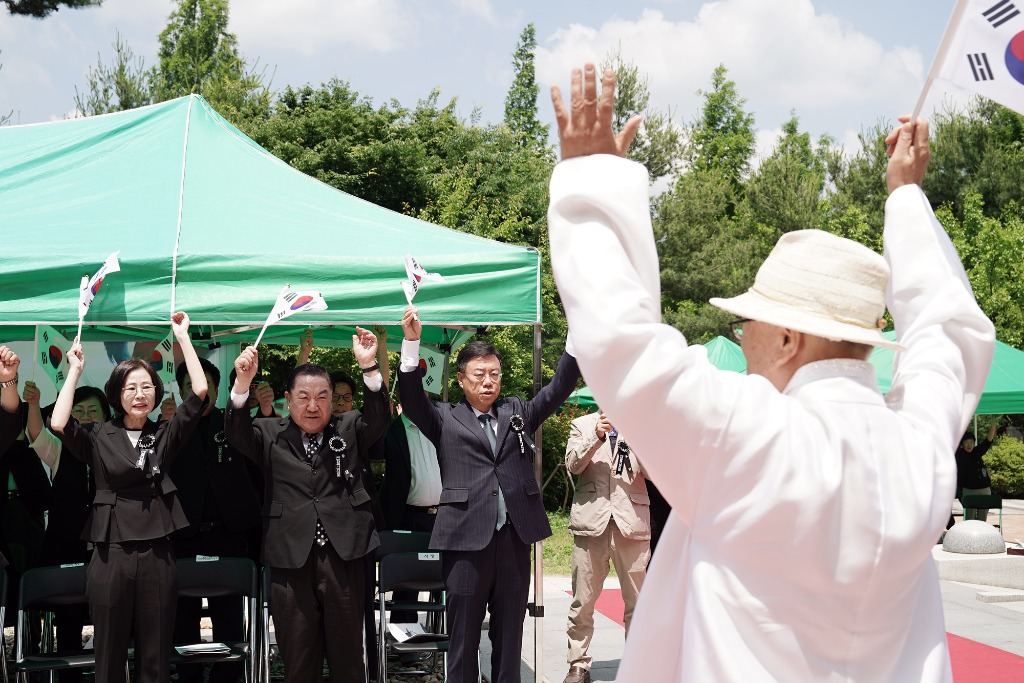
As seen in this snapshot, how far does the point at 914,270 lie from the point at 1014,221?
1047 inches

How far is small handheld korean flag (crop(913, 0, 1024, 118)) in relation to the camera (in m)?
2.61

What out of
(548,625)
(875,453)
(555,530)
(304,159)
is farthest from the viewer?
(304,159)

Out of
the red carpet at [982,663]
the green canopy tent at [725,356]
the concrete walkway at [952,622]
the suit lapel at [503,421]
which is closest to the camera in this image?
the suit lapel at [503,421]

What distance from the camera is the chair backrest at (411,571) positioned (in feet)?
19.9

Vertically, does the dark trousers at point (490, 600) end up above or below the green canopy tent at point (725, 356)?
below

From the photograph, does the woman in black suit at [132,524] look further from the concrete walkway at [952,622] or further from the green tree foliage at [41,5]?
the green tree foliage at [41,5]

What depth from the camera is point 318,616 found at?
17.2 ft

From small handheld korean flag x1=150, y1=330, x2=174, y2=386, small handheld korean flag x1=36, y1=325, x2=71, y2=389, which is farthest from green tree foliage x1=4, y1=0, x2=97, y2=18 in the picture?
small handheld korean flag x1=36, y1=325, x2=71, y2=389

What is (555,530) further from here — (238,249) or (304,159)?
(238,249)

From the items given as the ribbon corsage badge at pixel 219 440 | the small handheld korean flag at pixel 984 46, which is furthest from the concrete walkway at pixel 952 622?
the small handheld korean flag at pixel 984 46

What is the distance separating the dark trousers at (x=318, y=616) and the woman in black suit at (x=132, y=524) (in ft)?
1.85

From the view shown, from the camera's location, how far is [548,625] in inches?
336

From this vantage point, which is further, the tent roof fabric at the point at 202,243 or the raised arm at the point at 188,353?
the tent roof fabric at the point at 202,243

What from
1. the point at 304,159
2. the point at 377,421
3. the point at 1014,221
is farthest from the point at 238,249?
the point at 1014,221
